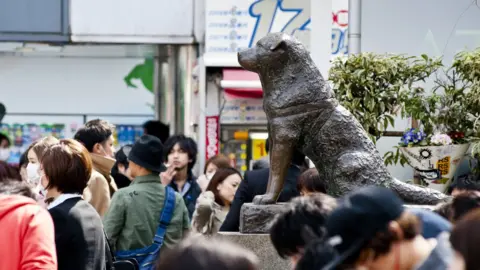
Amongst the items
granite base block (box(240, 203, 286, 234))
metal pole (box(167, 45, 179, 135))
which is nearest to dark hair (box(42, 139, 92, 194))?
granite base block (box(240, 203, 286, 234))

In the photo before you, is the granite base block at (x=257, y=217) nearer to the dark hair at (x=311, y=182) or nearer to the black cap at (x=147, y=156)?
the dark hair at (x=311, y=182)

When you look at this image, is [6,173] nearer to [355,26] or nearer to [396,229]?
[396,229]

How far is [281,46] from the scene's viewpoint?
21.7 ft

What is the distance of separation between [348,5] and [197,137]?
5.49 m

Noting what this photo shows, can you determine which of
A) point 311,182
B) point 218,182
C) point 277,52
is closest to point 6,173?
point 277,52

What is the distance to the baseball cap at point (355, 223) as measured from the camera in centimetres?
365

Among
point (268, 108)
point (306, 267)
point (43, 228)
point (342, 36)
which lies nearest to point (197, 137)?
point (342, 36)

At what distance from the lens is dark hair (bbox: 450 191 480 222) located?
4.83 meters

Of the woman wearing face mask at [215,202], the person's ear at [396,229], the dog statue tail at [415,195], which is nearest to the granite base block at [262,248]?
the dog statue tail at [415,195]

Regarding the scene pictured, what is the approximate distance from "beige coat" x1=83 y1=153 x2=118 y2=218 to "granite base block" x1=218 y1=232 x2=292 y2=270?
1375 mm

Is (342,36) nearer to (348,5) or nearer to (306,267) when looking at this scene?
(348,5)

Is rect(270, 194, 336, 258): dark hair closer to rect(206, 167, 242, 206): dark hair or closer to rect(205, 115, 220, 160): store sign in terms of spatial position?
rect(206, 167, 242, 206): dark hair

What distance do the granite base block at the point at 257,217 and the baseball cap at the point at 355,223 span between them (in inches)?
120

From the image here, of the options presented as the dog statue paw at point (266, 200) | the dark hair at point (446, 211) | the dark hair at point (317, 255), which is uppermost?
the dark hair at point (317, 255)
